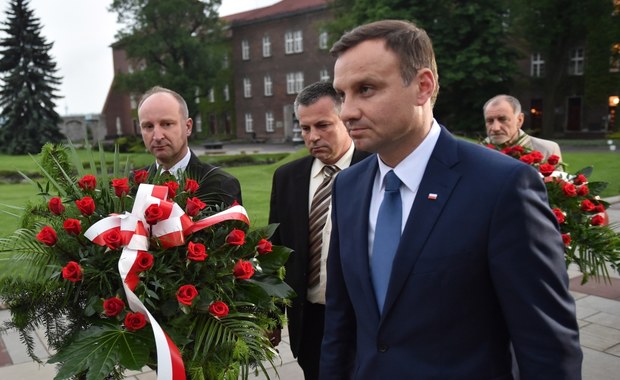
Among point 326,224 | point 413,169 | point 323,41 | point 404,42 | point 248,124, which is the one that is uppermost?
point 323,41

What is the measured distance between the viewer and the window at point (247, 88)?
165 feet

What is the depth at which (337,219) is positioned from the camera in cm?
204

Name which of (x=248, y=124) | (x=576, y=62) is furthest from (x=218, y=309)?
(x=248, y=124)

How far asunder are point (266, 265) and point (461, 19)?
3267cm

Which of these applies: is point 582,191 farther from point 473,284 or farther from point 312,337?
point 473,284

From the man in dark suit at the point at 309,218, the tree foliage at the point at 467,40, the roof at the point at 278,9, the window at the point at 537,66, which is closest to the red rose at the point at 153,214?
the man in dark suit at the point at 309,218

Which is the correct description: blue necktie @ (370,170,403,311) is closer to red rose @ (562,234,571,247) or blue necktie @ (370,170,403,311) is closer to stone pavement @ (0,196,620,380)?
stone pavement @ (0,196,620,380)

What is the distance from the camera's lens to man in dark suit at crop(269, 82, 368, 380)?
2.90 metres

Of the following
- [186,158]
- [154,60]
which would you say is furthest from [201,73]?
[186,158]

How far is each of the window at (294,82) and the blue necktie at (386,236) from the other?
44709 millimetres

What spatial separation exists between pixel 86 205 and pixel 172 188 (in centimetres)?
34

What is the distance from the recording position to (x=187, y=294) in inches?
76.1

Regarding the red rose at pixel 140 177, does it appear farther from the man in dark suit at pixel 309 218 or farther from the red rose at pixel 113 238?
the man in dark suit at pixel 309 218

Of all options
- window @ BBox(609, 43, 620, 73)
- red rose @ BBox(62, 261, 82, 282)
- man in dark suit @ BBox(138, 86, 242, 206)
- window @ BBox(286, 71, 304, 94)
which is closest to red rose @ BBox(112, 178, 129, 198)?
red rose @ BBox(62, 261, 82, 282)
